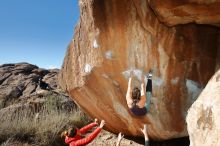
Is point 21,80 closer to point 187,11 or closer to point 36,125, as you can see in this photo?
point 36,125

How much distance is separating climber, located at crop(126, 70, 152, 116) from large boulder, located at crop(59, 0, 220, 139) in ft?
0.87

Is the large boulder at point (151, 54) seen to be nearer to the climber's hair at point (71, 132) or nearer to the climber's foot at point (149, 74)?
the climber's foot at point (149, 74)

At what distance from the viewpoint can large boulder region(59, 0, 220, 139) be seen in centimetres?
700

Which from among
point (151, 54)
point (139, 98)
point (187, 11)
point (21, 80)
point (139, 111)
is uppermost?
point (187, 11)

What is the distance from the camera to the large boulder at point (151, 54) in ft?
23.0

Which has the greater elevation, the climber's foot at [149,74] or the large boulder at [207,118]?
the climber's foot at [149,74]

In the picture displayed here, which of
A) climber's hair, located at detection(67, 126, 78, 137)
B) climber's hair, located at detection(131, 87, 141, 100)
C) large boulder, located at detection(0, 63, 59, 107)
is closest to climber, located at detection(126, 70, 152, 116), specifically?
climber's hair, located at detection(131, 87, 141, 100)

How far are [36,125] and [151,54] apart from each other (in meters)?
4.95

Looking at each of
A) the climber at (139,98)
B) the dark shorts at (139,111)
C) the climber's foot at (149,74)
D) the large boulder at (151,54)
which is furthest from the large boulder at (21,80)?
the climber's foot at (149,74)

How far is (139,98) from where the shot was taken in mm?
6906

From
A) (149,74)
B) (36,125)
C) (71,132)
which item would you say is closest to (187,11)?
(149,74)

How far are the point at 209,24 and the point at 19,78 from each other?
625 inches

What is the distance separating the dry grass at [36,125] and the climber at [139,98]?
3.63 metres

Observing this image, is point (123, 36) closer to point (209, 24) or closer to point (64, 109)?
point (209, 24)
